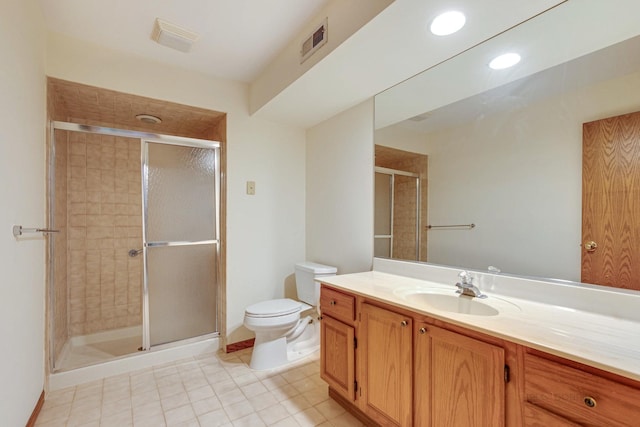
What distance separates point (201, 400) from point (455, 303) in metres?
1.69

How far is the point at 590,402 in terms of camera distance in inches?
30.6

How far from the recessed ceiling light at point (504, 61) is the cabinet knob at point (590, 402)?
4.94ft

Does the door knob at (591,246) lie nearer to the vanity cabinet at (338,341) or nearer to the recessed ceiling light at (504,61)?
the recessed ceiling light at (504,61)

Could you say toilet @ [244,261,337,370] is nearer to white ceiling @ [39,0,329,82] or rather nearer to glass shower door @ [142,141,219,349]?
glass shower door @ [142,141,219,349]

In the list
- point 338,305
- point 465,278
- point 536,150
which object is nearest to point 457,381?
point 465,278

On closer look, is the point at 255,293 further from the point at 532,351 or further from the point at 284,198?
the point at 532,351

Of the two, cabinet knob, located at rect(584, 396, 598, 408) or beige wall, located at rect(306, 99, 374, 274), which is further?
beige wall, located at rect(306, 99, 374, 274)

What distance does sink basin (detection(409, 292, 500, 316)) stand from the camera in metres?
1.35

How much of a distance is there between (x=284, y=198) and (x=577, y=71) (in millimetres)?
2239

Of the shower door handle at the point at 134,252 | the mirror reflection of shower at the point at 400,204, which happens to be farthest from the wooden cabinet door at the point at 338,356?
the shower door handle at the point at 134,252

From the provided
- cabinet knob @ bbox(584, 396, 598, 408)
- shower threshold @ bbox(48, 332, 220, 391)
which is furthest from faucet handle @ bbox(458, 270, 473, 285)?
shower threshold @ bbox(48, 332, 220, 391)

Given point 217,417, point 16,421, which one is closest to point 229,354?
point 217,417

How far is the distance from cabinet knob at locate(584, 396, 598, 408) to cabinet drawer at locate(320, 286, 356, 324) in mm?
978

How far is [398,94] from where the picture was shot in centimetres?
202
